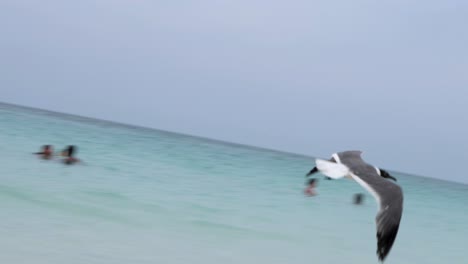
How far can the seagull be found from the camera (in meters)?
5.71

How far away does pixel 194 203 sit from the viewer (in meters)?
17.7

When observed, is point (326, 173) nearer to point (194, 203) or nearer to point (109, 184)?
point (194, 203)

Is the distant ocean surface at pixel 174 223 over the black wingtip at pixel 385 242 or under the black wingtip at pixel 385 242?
under

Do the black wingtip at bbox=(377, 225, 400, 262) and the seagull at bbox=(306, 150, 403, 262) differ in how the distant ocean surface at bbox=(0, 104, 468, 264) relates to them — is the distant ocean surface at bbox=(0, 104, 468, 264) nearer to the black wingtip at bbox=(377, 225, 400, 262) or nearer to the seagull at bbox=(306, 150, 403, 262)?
the seagull at bbox=(306, 150, 403, 262)

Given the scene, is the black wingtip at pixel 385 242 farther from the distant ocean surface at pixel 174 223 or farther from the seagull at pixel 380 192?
the distant ocean surface at pixel 174 223

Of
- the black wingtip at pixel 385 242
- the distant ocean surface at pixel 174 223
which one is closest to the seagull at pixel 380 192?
the black wingtip at pixel 385 242

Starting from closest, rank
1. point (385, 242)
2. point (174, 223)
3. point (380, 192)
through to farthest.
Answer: point (385, 242)
point (380, 192)
point (174, 223)

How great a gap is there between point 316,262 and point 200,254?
7.26ft

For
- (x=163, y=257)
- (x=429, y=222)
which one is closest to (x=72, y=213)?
(x=163, y=257)

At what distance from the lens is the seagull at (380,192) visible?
5711 millimetres

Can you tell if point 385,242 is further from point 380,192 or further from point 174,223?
point 174,223

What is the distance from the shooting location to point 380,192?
5.95 metres

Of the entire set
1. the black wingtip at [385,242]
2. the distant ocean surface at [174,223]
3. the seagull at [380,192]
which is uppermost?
the seagull at [380,192]

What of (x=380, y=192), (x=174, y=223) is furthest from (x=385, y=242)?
(x=174, y=223)
